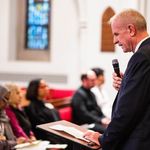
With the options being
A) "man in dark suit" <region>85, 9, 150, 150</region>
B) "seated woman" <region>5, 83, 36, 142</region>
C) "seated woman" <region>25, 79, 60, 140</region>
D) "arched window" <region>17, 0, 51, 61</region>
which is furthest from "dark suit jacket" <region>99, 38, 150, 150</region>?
"arched window" <region>17, 0, 51, 61</region>

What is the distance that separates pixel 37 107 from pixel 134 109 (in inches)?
108

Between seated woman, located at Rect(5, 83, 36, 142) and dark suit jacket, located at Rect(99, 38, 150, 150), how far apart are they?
1852mm

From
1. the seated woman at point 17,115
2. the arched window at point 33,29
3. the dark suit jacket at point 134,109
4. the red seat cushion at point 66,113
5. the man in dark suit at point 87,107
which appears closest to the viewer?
the dark suit jacket at point 134,109

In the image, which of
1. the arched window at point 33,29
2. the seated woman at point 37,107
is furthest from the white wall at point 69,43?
the seated woman at point 37,107

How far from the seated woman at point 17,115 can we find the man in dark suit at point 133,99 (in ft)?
6.04

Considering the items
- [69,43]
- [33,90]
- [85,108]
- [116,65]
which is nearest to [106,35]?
[69,43]

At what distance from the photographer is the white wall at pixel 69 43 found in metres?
8.27

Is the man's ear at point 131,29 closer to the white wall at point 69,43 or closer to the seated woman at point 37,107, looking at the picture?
the seated woman at point 37,107

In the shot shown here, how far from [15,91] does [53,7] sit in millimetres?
5353

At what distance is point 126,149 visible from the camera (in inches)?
94.6

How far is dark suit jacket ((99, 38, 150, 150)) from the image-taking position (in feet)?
7.59

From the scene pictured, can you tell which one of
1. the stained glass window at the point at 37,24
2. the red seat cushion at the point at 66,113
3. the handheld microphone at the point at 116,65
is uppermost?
the stained glass window at the point at 37,24

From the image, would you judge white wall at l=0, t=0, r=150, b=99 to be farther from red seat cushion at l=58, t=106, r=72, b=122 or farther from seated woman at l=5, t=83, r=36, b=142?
seated woman at l=5, t=83, r=36, b=142

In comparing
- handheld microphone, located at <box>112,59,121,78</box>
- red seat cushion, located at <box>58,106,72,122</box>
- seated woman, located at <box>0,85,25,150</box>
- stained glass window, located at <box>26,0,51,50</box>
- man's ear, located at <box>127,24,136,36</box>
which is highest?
stained glass window, located at <box>26,0,51,50</box>
